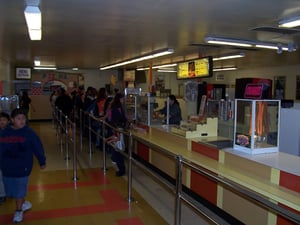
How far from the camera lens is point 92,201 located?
418 centimetres

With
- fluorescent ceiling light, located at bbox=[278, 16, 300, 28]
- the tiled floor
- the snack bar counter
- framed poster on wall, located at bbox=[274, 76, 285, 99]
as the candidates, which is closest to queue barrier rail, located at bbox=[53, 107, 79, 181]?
the tiled floor

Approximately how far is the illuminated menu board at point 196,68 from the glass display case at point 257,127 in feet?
13.6

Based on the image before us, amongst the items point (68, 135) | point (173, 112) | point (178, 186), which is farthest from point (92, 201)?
point (173, 112)

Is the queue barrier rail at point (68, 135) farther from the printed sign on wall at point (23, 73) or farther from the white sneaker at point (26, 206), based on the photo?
the printed sign on wall at point (23, 73)

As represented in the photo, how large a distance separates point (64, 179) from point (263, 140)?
3252 millimetres

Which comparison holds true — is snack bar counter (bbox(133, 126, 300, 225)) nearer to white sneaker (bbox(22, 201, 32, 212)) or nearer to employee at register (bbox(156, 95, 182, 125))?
white sneaker (bbox(22, 201, 32, 212))

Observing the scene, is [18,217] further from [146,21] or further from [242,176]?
[146,21]

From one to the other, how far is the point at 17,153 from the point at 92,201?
1267mm

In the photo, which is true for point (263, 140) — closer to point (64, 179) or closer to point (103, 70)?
point (64, 179)

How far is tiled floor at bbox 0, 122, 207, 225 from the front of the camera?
143 inches

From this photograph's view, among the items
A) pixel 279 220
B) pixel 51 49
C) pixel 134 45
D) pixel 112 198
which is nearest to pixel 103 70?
pixel 51 49

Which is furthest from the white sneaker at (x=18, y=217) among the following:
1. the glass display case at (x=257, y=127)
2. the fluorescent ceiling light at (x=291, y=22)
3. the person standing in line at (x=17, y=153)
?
the fluorescent ceiling light at (x=291, y=22)

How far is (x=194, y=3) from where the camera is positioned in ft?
12.3

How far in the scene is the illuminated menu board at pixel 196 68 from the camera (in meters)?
7.75
